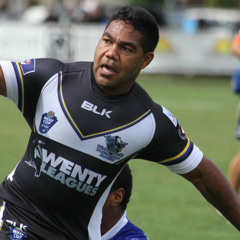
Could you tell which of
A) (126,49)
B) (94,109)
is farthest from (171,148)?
(126,49)

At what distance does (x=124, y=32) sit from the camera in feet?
12.3

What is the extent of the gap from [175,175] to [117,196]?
15.2 ft

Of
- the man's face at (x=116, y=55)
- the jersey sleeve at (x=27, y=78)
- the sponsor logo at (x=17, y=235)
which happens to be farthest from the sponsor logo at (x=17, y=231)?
the man's face at (x=116, y=55)

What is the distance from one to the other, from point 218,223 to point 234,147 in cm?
474

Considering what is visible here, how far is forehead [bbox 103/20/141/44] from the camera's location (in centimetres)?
375

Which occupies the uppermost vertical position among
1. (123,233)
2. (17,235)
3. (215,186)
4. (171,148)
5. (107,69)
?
(107,69)

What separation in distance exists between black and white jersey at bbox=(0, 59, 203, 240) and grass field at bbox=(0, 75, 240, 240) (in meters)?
2.67

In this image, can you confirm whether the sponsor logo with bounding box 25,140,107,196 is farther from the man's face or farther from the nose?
the nose

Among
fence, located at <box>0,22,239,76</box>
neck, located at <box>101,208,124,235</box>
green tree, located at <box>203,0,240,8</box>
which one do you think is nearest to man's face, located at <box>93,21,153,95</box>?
neck, located at <box>101,208,124,235</box>

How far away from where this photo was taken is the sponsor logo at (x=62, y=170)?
3830mm

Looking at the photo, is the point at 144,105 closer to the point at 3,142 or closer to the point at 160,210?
the point at 160,210

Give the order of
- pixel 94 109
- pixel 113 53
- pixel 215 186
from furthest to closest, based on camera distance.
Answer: pixel 215 186 < pixel 94 109 < pixel 113 53

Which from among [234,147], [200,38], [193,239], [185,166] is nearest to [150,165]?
[234,147]

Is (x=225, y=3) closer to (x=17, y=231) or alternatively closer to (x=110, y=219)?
(x=110, y=219)
